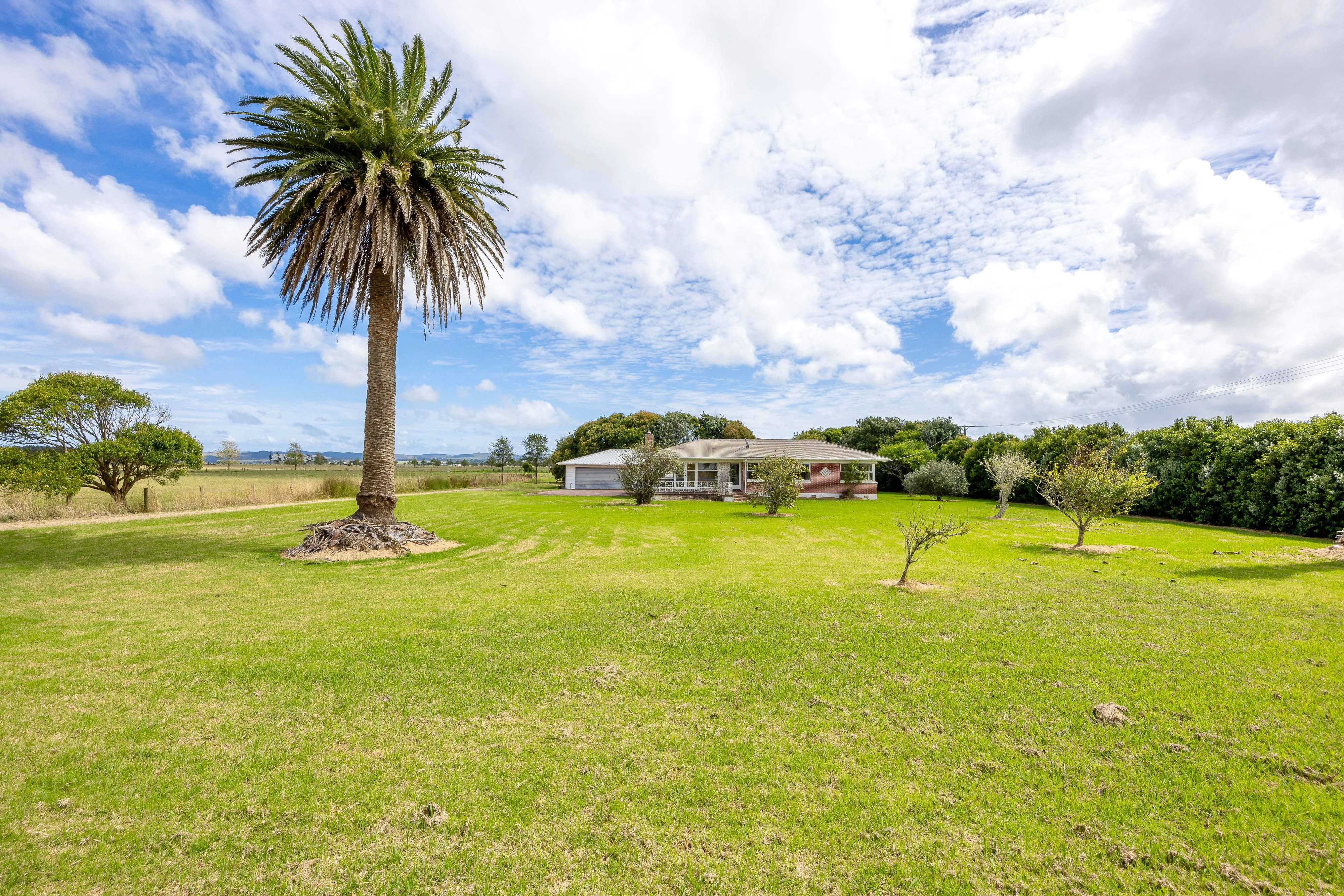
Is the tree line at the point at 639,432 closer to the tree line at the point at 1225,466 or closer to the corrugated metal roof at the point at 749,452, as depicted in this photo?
the corrugated metal roof at the point at 749,452

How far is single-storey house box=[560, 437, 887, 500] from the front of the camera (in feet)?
131

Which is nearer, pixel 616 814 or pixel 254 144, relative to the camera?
pixel 616 814

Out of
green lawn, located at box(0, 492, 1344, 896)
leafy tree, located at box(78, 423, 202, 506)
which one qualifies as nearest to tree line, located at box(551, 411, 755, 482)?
leafy tree, located at box(78, 423, 202, 506)

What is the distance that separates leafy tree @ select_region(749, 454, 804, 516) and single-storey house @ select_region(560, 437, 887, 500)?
962cm

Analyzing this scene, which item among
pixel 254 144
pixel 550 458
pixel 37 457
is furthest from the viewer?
pixel 550 458

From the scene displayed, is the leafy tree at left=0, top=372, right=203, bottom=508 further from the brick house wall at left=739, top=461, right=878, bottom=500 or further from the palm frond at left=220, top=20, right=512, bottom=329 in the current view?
the brick house wall at left=739, top=461, right=878, bottom=500

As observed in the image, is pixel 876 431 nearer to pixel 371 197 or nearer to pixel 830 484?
pixel 830 484

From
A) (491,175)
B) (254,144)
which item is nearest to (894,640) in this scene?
(491,175)

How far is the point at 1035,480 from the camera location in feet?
113

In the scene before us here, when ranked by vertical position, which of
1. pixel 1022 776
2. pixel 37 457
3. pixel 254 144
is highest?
pixel 254 144

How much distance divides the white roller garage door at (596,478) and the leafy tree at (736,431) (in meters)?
25.2

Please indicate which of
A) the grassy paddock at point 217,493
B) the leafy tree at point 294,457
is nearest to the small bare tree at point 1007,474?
the grassy paddock at point 217,493

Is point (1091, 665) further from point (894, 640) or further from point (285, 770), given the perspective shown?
point (285, 770)

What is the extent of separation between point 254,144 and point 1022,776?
780 inches
